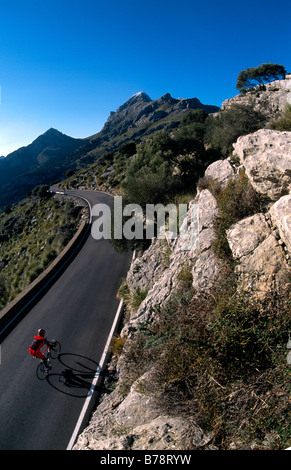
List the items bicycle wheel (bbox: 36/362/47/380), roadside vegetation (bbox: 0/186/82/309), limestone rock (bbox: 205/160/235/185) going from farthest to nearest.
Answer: roadside vegetation (bbox: 0/186/82/309) → limestone rock (bbox: 205/160/235/185) → bicycle wheel (bbox: 36/362/47/380)

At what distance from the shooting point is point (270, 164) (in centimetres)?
575

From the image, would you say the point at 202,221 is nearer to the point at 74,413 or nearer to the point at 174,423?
the point at 174,423

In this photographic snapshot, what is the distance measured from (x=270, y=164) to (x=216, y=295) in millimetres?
3747

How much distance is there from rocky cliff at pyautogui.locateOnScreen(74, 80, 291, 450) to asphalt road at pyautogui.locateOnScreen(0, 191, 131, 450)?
112 centimetres

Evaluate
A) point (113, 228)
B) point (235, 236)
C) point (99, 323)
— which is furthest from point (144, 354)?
point (113, 228)

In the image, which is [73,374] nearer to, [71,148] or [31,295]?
[31,295]

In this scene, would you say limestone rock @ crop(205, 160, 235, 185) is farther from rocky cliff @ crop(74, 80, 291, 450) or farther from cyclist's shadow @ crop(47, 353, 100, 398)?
cyclist's shadow @ crop(47, 353, 100, 398)

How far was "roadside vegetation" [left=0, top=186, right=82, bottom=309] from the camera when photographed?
1958 centimetres

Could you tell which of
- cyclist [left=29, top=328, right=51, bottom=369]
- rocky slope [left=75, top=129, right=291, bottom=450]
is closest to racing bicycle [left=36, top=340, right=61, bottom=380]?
cyclist [left=29, top=328, right=51, bottom=369]

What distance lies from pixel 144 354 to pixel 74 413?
3436 mm

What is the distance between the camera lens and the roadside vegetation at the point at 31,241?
19578 millimetres

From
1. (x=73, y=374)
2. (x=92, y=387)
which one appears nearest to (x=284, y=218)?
(x=92, y=387)

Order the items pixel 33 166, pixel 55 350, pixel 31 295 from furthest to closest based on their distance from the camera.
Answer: pixel 33 166 → pixel 31 295 → pixel 55 350

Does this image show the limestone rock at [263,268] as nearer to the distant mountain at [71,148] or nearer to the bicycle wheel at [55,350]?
the bicycle wheel at [55,350]
